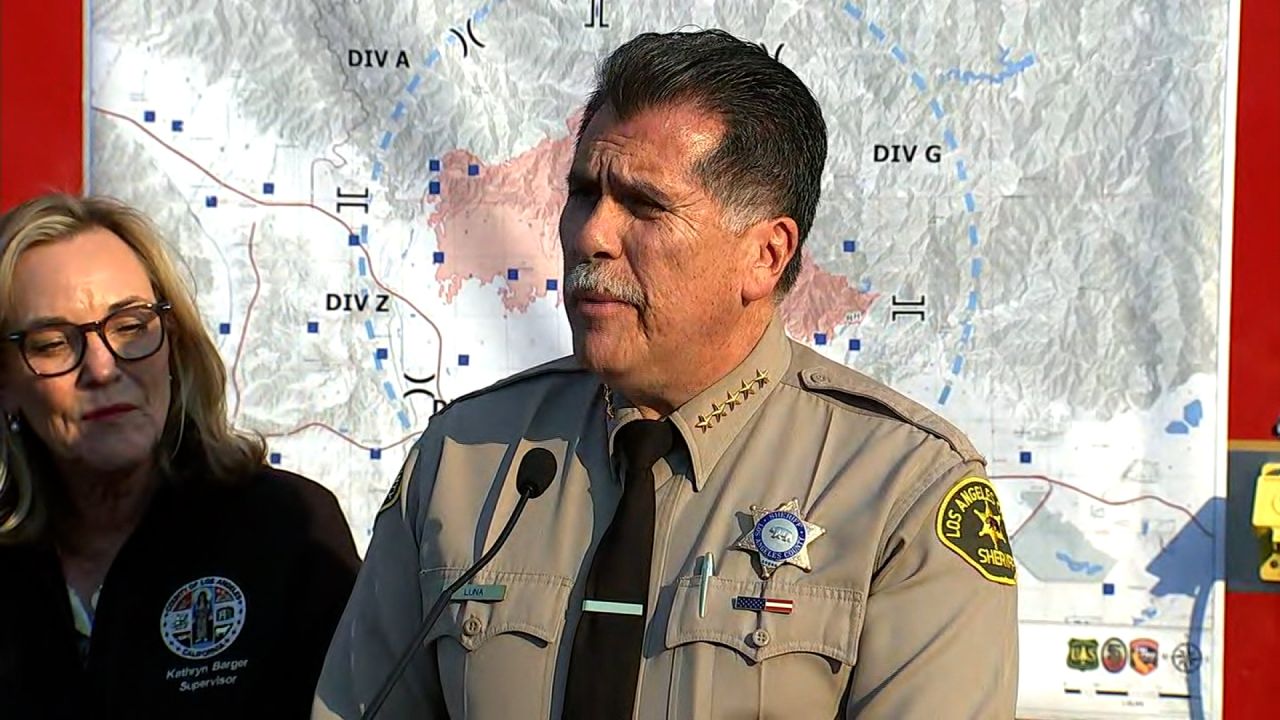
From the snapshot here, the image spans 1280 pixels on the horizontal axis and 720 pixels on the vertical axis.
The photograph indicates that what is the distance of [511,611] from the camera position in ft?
5.38

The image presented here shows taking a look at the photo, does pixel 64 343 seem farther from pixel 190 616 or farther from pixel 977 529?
pixel 977 529

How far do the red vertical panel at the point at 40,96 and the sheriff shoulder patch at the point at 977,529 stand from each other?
6.19ft

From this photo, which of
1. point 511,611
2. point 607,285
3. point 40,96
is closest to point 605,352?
point 607,285

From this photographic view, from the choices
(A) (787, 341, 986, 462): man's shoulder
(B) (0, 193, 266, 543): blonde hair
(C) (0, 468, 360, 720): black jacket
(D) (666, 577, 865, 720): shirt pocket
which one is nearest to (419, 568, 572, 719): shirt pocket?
(D) (666, 577, 865, 720): shirt pocket

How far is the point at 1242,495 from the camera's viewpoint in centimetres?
234

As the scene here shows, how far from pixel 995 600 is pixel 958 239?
102cm

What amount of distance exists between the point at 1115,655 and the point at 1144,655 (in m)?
0.05

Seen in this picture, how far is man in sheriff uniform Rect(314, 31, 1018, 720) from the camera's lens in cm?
153

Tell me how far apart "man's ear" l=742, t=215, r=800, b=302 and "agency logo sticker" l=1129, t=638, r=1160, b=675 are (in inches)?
42.9

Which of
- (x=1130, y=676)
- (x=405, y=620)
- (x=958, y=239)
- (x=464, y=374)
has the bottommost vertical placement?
A: (x=1130, y=676)

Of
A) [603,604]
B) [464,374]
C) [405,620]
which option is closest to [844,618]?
[603,604]

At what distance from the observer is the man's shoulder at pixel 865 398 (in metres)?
1.65

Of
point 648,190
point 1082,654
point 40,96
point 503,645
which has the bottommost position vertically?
point 1082,654

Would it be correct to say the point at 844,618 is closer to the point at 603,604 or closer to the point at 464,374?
the point at 603,604
